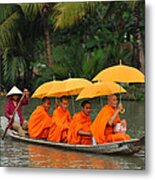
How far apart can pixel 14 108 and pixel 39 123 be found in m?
0.13

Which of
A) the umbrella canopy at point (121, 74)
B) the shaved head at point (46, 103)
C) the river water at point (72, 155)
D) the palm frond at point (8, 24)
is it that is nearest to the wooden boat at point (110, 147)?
the river water at point (72, 155)

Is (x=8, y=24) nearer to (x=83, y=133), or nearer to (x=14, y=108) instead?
(x=14, y=108)

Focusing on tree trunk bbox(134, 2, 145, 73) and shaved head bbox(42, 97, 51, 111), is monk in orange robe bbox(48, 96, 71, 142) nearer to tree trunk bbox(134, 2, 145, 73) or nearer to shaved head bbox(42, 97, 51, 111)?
shaved head bbox(42, 97, 51, 111)

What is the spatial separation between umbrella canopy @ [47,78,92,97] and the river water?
0.06 meters

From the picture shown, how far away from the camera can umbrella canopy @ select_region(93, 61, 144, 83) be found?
7.61ft

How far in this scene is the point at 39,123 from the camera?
241 cm

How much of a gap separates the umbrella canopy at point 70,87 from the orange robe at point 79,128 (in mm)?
99

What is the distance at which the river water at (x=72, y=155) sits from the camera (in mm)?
2318

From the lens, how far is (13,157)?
2.42 meters

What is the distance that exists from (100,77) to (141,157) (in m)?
0.37

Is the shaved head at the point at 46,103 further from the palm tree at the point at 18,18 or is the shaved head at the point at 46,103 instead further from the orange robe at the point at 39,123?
the palm tree at the point at 18,18

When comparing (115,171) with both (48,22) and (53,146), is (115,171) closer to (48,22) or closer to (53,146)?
(53,146)

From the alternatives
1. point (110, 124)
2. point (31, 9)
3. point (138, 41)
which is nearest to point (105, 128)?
point (110, 124)

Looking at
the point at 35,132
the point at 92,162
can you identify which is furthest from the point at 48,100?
the point at 92,162
